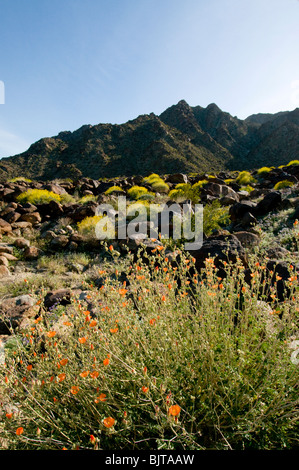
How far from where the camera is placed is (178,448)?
1296mm

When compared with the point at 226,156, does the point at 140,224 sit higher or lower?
lower

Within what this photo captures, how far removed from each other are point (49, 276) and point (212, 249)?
3.22m

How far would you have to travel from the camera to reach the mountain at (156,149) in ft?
109

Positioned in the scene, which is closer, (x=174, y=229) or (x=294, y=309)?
(x=294, y=309)

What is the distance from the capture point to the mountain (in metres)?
33.1

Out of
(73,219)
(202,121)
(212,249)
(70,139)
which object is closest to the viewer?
(212,249)

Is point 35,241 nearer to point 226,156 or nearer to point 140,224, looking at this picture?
point 140,224

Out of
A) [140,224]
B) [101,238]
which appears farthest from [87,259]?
[140,224]

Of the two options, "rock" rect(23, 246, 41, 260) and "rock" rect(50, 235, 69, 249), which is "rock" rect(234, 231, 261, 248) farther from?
"rock" rect(23, 246, 41, 260)

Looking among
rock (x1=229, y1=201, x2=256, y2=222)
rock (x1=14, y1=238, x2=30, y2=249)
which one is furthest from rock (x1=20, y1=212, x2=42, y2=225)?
rock (x1=229, y1=201, x2=256, y2=222)

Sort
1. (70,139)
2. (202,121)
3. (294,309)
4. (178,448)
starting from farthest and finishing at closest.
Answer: (202,121) < (70,139) < (294,309) < (178,448)

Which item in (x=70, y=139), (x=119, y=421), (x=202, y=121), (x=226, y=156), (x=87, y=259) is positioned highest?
(x=202, y=121)

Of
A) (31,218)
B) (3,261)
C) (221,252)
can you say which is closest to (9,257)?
(3,261)

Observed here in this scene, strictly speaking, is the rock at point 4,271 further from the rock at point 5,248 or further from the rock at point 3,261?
the rock at point 5,248
